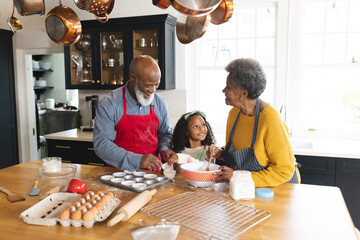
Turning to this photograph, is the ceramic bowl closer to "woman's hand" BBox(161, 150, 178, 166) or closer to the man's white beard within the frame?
"woman's hand" BBox(161, 150, 178, 166)

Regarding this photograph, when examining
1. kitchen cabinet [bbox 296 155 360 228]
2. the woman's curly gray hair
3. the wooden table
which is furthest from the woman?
→ kitchen cabinet [bbox 296 155 360 228]

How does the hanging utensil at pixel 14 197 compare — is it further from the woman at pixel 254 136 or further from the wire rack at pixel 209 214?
the woman at pixel 254 136

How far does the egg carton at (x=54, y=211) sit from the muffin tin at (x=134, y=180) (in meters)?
0.21

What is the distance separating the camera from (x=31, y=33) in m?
4.59

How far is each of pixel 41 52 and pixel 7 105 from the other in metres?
0.92

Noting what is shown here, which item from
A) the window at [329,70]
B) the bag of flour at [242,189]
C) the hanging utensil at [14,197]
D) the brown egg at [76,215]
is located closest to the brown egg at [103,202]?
the brown egg at [76,215]

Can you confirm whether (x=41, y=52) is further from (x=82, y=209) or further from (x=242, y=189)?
(x=242, y=189)

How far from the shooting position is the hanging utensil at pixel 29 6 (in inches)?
70.9

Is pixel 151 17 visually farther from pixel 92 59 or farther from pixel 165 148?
pixel 165 148

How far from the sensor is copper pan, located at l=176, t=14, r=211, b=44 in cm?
157

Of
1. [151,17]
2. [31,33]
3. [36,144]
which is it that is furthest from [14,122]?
[151,17]

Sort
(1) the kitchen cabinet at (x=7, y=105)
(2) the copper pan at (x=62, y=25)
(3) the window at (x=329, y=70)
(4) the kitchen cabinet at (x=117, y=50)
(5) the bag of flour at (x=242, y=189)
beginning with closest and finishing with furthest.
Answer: (5) the bag of flour at (x=242, y=189), (2) the copper pan at (x=62, y=25), (3) the window at (x=329, y=70), (4) the kitchen cabinet at (x=117, y=50), (1) the kitchen cabinet at (x=7, y=105)

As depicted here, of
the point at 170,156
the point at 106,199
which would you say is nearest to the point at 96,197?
the point at 106,199

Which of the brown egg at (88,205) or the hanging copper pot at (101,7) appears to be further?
the hanging copper pot at (101,7)
